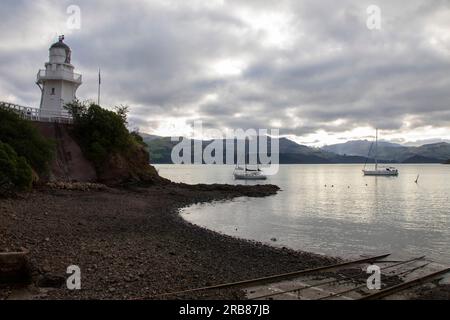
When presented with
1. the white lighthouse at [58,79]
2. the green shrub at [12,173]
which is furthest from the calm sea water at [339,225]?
the white lighthouse at [58,79]

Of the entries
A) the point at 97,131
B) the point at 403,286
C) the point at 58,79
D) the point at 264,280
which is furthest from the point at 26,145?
the point at 403,286

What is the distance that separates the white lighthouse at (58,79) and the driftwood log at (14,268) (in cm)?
4343

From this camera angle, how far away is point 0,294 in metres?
10.3

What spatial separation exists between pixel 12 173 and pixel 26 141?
825cm

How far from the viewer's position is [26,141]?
34.5 metres

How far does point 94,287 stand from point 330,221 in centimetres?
2579

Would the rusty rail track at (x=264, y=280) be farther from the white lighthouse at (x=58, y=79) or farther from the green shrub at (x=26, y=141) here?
the white lighthouse at (x=58, y=79)

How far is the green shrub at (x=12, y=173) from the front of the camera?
87.0 feet

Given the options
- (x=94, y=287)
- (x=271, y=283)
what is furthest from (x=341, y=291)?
(x=94, y=287)

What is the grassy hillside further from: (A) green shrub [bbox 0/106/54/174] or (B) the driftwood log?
(B) the driftwood log

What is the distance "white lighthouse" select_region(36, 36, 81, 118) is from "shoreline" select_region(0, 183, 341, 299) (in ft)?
→ 87.9

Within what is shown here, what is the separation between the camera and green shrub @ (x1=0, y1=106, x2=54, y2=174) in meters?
33.8

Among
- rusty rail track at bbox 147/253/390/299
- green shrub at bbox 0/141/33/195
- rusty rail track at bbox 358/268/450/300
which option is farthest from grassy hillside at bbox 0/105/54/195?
rusty rail track at bbox 358/268/450/300
